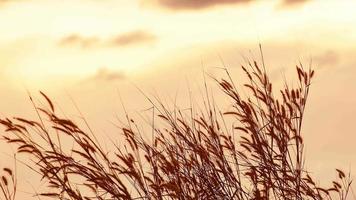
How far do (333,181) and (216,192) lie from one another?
85cm

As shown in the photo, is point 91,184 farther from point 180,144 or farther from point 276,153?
point 276,153

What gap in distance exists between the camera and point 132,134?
4672 mm

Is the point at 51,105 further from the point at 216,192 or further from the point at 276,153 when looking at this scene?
the point at 276,153

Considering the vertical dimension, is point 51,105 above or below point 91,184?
above

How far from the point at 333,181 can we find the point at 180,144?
1.01 metres

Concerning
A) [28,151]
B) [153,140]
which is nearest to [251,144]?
[153,140]

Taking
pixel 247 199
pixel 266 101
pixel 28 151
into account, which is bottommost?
pixel 247 199

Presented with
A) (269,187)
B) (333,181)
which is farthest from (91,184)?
(333,181)

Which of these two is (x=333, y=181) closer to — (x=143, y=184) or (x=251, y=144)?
(x=251, y=144)

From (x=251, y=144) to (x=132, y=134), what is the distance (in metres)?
0.72

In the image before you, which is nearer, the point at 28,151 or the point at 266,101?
the point at 28,151

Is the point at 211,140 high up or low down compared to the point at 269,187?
up

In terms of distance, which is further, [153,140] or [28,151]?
[153,140]

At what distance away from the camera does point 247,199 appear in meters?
4.60
